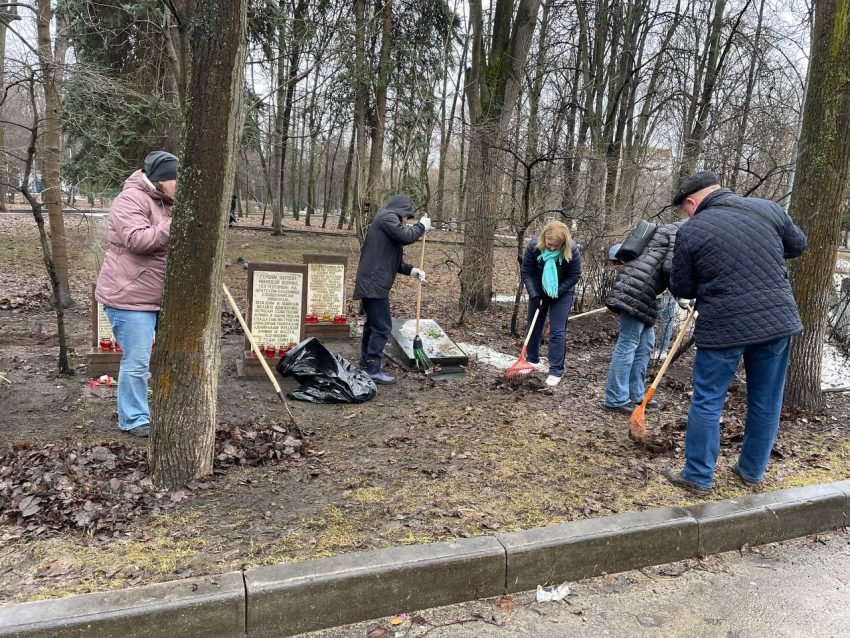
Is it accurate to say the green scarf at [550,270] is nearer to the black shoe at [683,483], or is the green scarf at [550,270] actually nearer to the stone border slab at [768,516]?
the black shoe at [683,483]

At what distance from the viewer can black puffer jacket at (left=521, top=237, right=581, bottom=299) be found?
6.13 meters

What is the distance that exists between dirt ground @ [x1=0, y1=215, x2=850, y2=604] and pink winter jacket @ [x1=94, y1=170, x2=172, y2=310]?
100 cm

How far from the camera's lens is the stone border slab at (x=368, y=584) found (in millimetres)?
2559

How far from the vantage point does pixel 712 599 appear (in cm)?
292

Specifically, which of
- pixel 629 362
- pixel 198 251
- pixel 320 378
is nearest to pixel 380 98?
pixel 320 378

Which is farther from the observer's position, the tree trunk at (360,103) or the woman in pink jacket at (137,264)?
the tree trunk at (360,103)

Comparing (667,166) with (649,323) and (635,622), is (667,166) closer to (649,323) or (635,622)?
(649,323)

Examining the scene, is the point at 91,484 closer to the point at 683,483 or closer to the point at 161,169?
the point at 161,169

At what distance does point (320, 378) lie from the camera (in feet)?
17.4

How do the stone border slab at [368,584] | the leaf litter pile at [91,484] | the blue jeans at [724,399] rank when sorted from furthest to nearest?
the blue jeans at [724,399], the leaf litter pile at [91,484], the stone border slab at [368,584]

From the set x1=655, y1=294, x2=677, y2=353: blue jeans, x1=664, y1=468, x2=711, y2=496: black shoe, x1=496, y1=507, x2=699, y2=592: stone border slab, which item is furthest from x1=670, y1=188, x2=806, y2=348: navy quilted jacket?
A: x1=655, y1=294, x2=677, y2=353: blue jeans

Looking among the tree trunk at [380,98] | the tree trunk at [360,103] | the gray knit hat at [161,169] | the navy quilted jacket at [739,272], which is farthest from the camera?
the tree trunk at [380,98]

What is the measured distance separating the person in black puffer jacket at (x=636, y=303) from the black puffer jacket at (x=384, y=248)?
2.00 metres

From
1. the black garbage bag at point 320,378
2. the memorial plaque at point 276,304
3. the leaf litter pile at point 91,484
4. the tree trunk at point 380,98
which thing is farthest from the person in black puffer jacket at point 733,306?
the tree trunk at point 380,98
